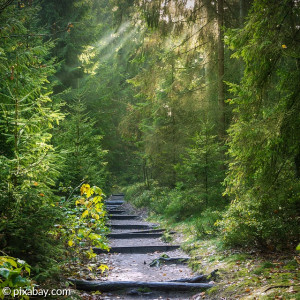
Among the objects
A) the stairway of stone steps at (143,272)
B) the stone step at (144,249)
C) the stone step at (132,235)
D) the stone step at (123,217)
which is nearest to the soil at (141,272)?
the stairway of stone steps at (143,272)

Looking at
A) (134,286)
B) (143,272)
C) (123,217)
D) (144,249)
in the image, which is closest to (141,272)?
(143,272)

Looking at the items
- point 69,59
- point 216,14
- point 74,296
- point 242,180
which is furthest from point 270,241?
point 69,59

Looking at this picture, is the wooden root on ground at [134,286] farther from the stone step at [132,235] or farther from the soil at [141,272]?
the stone step at [132,235]

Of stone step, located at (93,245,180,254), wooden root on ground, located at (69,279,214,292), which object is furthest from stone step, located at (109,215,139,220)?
wooden root on ground, located at (69,279,214,292)

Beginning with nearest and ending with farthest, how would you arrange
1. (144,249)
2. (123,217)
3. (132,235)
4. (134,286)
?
1. (134,286)
2. (144,249)
3. (132,235)
4. (123,217)

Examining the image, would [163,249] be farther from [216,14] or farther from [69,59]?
[69,59]

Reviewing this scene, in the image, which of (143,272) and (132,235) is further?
(132,235)

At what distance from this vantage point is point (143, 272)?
21.5 feet

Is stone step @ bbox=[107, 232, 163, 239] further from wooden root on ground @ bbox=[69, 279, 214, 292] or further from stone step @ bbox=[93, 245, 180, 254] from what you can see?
wooden root on ground @ bbox=[69, 279, 214, 292]

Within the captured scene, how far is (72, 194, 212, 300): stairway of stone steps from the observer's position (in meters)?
5.06

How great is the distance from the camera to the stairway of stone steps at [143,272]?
506 cm

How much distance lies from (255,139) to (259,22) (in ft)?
6.88

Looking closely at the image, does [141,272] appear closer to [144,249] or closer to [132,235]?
[144,249]

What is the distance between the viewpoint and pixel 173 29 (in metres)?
10.3
